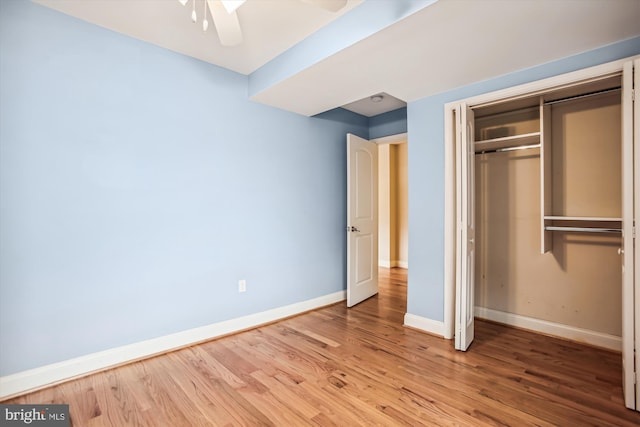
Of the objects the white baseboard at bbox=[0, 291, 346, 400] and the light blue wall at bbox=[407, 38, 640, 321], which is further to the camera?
the light blue wall at bbox=[407, 38, 640, 321]

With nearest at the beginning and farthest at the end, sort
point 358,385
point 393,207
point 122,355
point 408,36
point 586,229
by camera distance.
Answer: point 408,36, point 358,385, point 122,355, point 586,229, point 393,207

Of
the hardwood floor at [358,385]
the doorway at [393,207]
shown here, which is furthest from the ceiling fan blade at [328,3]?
the doorway at [393,207]

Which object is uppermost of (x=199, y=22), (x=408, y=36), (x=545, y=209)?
(x=199, y=22)

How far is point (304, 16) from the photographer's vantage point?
7.02ft

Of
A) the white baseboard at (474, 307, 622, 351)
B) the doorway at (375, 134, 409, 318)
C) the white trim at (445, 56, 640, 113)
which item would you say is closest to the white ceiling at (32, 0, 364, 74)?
the white trim at (445, 56, 640, 113)

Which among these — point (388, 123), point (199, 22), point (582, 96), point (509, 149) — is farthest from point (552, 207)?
point (199, 22)

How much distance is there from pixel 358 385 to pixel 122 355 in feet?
5.93

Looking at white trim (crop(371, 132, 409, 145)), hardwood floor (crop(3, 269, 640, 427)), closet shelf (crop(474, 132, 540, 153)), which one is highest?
white trim (crop(371, 132, 409, 145))

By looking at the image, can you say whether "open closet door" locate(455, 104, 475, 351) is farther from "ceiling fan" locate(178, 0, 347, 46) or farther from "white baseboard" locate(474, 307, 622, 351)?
"ceiling fan" locate(178, 0, 347, 46)

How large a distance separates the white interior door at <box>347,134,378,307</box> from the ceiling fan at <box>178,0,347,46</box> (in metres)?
2.32

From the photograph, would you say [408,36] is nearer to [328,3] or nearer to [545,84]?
[328,3]

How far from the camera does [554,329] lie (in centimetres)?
288

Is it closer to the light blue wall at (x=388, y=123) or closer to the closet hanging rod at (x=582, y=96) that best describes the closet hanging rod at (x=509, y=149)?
the closet hanging rod at (x=582, y=96)

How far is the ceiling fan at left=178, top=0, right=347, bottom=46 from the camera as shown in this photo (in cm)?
137
